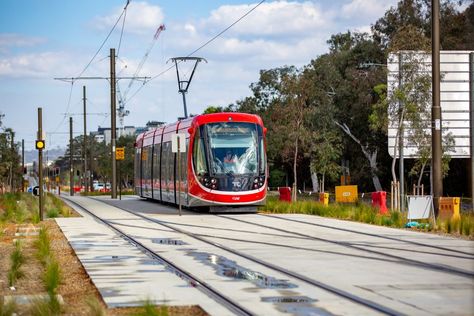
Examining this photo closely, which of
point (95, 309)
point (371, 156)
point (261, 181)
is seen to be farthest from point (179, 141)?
point (371, 156)

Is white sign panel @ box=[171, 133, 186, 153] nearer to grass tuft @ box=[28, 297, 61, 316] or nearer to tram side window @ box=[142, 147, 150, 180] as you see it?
tram side window @ box=[142, 147, 150, 180]

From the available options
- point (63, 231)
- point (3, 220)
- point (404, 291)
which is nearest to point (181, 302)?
point (404, 291)

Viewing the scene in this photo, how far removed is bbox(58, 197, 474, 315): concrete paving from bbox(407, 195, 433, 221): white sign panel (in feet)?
3.48

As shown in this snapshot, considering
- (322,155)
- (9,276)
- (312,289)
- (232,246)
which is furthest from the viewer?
(322,155)

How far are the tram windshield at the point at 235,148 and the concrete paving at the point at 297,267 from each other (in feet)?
21.4

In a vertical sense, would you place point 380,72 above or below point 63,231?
above

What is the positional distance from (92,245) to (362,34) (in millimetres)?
54059

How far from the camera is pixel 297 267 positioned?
1462 cm

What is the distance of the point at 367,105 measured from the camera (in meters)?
62.9

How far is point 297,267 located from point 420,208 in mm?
10664

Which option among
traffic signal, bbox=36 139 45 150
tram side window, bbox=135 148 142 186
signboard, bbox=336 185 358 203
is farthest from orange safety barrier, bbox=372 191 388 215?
tram side window, bbox=135 148 142 186

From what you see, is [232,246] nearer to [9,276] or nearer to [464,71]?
[9,276]

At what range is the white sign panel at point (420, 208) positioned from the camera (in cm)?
2442

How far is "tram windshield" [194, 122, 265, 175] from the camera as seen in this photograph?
103 feet
